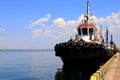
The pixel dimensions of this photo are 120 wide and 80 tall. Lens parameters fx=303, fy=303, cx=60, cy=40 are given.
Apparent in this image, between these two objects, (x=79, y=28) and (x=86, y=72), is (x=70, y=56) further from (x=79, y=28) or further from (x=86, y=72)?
(x=79, y=28)

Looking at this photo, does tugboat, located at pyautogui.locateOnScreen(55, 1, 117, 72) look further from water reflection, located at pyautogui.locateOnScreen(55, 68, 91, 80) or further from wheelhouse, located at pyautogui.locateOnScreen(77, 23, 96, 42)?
wheelhouse, located at pyautogui.locateOnScreen(77, 23, 96, 42)

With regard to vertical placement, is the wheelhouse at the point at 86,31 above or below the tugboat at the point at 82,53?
above

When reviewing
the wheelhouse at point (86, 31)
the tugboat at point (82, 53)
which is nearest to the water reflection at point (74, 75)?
the tugboat at point (82, 53)

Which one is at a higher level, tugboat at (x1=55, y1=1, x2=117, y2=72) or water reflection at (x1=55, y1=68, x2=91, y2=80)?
tugboat at (x1=55, y1=1, x2=117, y2=72)

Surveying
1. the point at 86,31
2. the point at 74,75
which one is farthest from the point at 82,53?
the point at 86,31

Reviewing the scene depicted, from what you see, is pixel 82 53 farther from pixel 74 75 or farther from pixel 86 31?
pixel 86 31

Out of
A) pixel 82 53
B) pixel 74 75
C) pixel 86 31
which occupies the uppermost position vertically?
pixel 86 31

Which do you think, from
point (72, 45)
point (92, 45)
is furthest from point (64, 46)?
point (92, 45)

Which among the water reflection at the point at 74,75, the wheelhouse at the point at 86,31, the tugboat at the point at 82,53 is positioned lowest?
the water reflection at the point at 74,75

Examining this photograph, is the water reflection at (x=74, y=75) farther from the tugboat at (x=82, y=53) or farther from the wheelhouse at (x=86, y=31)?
the wheelhouse at (x=86, y=31)

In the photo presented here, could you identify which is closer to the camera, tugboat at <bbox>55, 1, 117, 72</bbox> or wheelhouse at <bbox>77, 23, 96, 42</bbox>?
tugboat at <bbox>55, 1, 117, 72</bbox>

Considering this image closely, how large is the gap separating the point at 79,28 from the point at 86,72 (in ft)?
30.0

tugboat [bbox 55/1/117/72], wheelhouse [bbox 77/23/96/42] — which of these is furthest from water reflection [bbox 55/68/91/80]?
wheelhouse [bbox 77/23/96/42]

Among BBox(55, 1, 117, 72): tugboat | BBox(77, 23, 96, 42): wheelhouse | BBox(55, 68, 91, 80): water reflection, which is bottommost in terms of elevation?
BBox(55, 68, 91, 80): water reflection
